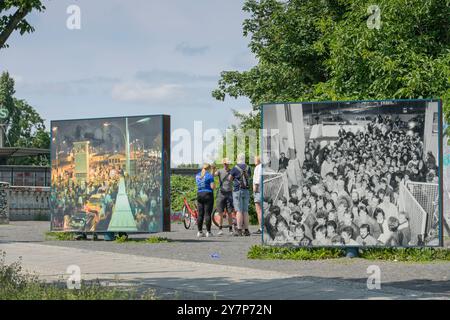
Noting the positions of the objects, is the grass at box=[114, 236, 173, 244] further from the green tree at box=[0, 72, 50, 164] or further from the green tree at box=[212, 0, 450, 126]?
the green tree at box=[0, 72, 50, 164]

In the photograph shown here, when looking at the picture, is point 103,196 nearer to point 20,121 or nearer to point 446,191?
point 446,191

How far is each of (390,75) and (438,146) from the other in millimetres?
14041

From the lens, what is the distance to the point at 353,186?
14688 millimetres

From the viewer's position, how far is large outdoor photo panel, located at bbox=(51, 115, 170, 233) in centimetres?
1888

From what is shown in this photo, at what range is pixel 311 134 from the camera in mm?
14727

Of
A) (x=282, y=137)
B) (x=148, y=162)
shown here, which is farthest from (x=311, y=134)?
(x=148, y=162)

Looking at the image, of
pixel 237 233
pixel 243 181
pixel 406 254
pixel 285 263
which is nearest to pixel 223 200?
pixel 237 233

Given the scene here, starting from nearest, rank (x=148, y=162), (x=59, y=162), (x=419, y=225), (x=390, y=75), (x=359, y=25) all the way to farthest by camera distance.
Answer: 1. (x=419, y=225)
2. (x=148, y=162)
3. (x=59, y=162)
4. (x=390, y=75)
5. (x=359, y=25)

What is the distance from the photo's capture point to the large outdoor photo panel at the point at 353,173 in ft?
47.4

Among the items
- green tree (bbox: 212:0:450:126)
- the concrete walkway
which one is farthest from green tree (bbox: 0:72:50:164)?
the concrete walkway

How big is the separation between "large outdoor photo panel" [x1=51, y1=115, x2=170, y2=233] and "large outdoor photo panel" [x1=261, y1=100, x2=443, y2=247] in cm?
444

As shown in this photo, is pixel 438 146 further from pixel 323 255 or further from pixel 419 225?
pixel 323 255

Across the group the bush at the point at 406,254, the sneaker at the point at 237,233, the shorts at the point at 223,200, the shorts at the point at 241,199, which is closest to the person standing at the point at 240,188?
the shorts at the point at 241,199

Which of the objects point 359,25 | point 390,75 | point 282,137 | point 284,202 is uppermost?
point 359,25
